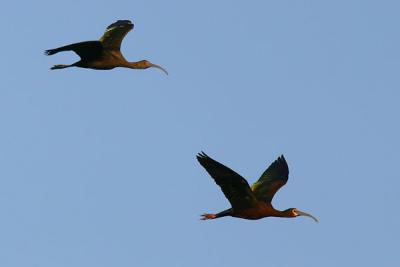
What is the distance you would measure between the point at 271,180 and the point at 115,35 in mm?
6857

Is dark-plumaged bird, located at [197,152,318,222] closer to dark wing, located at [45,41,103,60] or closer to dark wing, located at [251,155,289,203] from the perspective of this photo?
dark wing, located at [251,155,289,203]

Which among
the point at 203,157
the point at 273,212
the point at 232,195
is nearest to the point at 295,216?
the point at 273,212

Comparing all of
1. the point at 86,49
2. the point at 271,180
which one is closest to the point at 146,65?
the point at 86,49

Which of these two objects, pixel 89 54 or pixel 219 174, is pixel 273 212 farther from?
pixel 89 54

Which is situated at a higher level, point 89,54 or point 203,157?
point 89,54

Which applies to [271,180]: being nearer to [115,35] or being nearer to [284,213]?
[284,213]

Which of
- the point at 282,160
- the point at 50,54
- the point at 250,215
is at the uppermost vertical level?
the point at 50,54

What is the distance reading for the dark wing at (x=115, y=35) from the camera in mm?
35469

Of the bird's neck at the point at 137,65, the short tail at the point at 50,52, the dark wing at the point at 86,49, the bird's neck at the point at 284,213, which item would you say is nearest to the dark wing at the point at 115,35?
the bird's neck at the point at 137,65

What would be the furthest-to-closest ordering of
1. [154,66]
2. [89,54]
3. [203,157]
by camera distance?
[154,66]
[89,54]
[203,157]

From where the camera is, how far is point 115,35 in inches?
1412

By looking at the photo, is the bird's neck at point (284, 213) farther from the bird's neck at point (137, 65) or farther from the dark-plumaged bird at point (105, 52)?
the bird's neck at point (137, 65)

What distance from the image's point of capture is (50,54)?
1278 inches

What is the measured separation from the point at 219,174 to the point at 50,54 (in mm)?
6981
